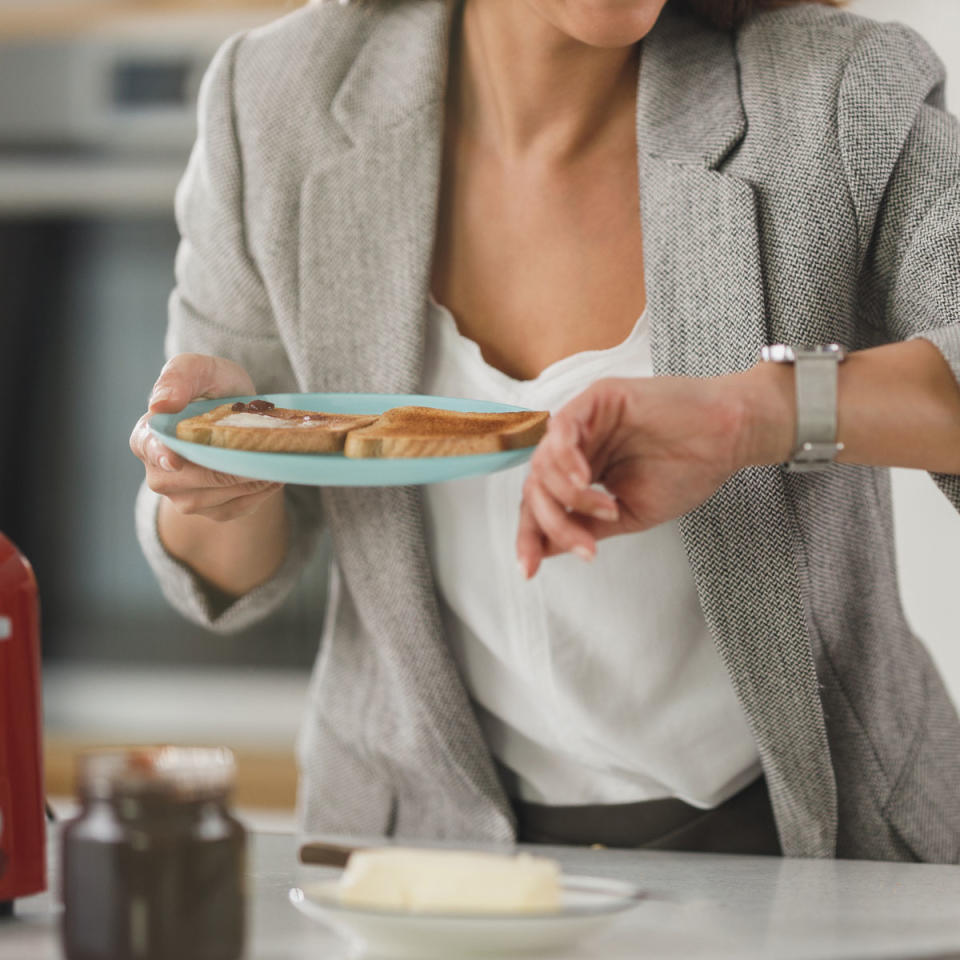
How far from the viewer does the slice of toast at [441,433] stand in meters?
0.86

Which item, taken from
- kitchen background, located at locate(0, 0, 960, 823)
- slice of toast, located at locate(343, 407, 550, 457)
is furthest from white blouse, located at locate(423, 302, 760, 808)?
kitchen background, located at locate(0, 0, 960, 823)

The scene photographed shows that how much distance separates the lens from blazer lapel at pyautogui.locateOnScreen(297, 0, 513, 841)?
3.63 feet

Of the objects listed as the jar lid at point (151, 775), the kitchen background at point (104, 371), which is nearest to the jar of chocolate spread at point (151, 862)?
the jar lid at point (151, 775)

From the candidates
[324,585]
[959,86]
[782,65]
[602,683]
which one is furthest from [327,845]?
[959,86]

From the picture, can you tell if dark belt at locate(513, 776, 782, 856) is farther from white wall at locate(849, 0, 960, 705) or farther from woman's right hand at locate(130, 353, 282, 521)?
white wall at locate(849, 0, 960, 705)

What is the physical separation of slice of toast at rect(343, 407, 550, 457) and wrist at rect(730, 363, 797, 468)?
0.16m

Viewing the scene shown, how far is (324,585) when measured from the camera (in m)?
2.56

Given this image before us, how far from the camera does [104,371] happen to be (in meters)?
2.65

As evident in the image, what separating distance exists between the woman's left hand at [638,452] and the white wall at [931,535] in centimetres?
140

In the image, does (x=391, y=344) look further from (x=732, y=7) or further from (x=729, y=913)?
(x=729, y=913)

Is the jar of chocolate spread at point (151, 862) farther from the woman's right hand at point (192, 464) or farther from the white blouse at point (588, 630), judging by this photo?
the white blouse at point (588, 630)

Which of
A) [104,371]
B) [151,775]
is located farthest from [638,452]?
[104,371]

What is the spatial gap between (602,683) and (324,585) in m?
1.54

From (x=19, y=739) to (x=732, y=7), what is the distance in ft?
2.97
